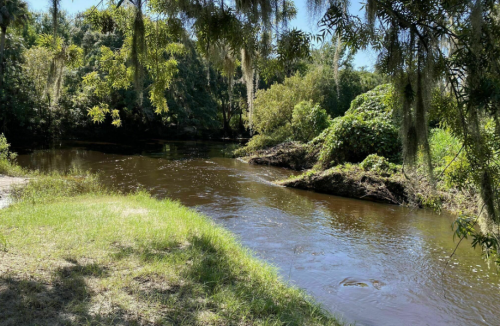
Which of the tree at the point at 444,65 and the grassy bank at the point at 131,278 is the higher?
the tree at the point at 444,65

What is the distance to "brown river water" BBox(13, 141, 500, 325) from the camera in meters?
4.89

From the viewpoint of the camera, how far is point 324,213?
10.1 m

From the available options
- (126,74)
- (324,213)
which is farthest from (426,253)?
(126,74)

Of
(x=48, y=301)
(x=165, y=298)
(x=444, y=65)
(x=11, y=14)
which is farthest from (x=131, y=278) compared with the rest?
(x=11, y=14)

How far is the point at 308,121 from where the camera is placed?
21.3 m

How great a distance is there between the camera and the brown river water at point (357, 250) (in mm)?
4887

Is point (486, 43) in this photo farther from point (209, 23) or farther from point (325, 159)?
point (325, 159)

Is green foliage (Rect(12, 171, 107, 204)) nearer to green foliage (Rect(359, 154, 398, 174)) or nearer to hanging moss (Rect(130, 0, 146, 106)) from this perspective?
hanging moss (Rect(130, 0, 146, 106))

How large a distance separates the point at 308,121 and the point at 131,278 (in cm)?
1857

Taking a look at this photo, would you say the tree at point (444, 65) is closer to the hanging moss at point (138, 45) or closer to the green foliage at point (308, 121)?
the hanging moss at point (138, 45)

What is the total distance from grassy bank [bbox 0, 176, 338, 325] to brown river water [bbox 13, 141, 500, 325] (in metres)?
0.94

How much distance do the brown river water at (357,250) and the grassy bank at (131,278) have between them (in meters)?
0.94

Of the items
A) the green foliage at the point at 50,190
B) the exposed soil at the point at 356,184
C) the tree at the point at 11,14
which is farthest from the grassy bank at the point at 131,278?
the tree at the point at 11,14

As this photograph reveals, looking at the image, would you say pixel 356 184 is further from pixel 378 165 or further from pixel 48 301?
pixel 48 301
